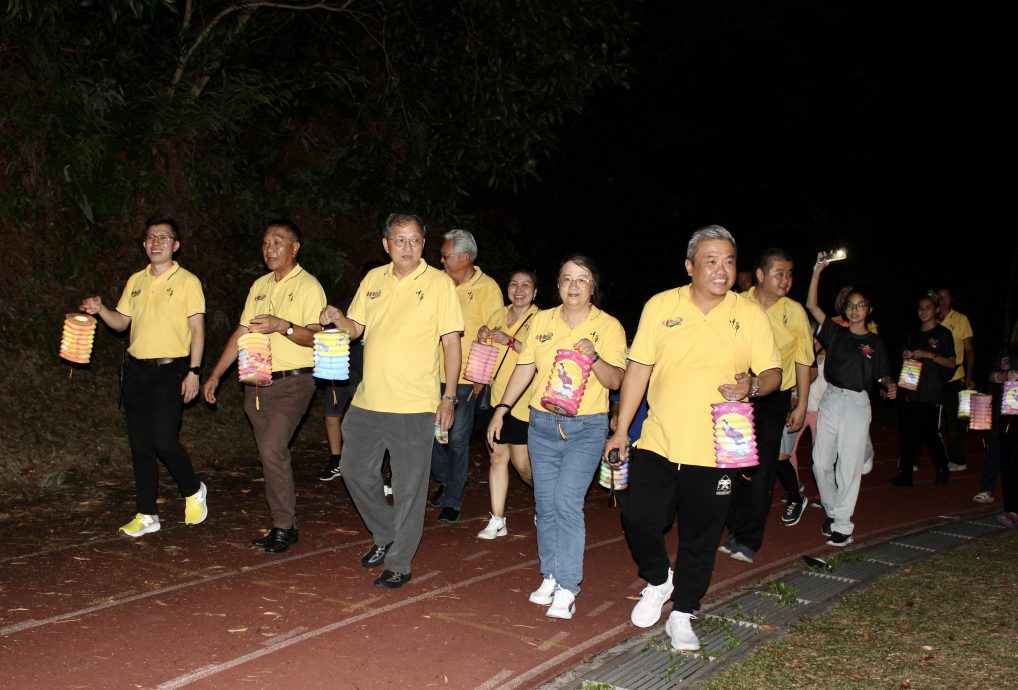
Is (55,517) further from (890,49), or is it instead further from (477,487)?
(890,49)

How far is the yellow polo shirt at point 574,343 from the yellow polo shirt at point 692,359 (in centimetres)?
48

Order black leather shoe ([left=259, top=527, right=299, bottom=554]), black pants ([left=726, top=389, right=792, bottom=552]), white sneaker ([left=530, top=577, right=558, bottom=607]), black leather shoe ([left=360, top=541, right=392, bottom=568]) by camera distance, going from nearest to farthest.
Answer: white sneaker ([left=530, top=577, right=558, bottom=607]) → black leather shoe ([left=360, top=541, right=392, bottom=568]) → black leather shoe ([left=259, top=527, right=299, bottom=554]) → black pants ([left=726, top=389, right=792, bottom=552])

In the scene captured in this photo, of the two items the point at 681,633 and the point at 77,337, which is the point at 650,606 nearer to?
the point at 681,633

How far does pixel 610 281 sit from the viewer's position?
68.3ft

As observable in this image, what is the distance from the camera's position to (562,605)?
240 inches

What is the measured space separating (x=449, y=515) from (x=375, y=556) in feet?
5.58

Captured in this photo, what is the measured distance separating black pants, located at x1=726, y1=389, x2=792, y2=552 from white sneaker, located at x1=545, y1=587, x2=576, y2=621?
6.80ft

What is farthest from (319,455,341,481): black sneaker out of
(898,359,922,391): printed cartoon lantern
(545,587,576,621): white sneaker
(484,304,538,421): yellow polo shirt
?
(898,359,922,391): printed cartoon lantern

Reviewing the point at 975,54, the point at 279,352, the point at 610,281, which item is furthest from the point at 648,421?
the point at 975,54

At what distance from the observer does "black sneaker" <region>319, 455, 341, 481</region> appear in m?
10.4

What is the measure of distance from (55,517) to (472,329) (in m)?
3.80

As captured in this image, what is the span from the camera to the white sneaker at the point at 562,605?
19.9 ft

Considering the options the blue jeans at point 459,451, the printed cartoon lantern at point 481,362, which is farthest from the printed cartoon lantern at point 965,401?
the printed cartoon lantern at point 481,362

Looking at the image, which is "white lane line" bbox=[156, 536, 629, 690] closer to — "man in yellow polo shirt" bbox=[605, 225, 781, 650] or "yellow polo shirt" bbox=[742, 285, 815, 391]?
"man in yellow polo shirt" bbox=[605, 225, 781, 650]
